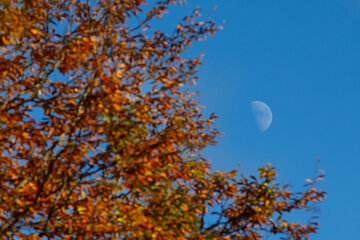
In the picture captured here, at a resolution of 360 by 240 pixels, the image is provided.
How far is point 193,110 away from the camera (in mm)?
11820

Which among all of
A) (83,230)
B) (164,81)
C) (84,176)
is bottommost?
(83,230)

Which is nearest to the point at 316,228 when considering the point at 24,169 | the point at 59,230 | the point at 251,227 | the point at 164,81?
the point at 251,227

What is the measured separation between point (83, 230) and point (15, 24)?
413 centimetres

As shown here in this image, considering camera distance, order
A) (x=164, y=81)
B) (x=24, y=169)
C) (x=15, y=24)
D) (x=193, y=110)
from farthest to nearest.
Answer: (x=193, y=110), (x=164, y=81), (x=24, y=169), (x=15, y=24)

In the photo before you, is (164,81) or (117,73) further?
(164,81)

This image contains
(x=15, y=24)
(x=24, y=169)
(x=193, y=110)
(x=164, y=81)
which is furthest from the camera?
(x=193, y=110)

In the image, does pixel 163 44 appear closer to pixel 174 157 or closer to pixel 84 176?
pixel 174 157

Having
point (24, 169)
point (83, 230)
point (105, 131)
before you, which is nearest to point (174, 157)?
point (105, 131)

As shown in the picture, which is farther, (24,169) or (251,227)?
(251,227)

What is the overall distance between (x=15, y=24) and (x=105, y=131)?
8.41 feet

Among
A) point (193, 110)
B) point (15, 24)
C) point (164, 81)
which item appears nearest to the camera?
point (15, 24)

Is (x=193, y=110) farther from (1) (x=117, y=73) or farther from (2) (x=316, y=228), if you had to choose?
(2) (x=316, y=228)

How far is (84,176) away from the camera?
9508 millimetres

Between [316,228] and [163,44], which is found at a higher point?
[163,44]
